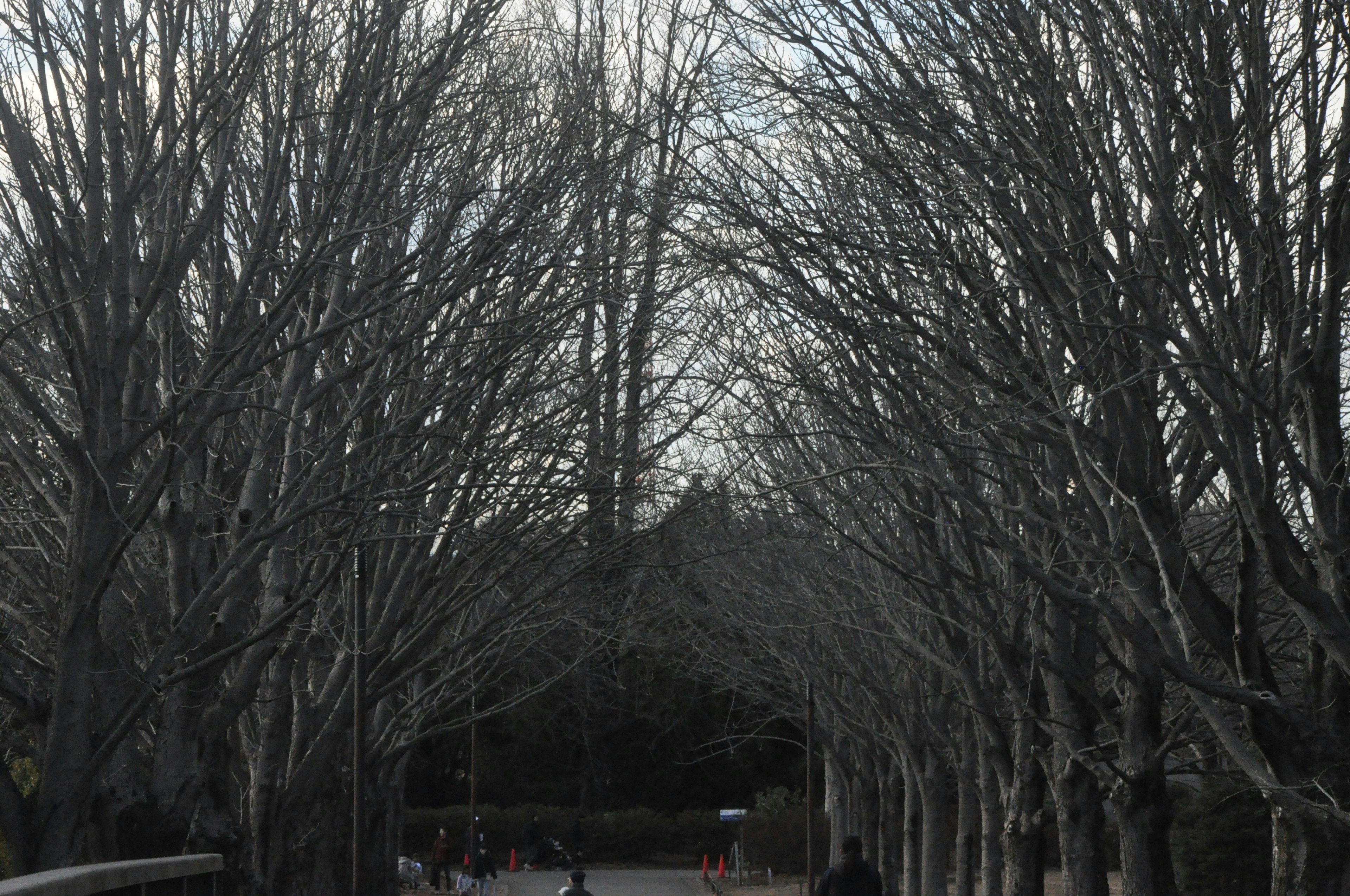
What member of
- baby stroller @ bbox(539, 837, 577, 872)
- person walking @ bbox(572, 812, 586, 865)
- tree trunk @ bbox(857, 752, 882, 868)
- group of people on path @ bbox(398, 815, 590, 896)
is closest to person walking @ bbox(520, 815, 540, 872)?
group of people on path @ bbox(398, 815, 590, 896)

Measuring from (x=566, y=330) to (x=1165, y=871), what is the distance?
6.74 meters

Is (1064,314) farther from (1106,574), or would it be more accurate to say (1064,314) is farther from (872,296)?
(1106,574)

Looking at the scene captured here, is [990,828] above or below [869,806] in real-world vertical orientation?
above

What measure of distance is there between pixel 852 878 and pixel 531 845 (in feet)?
106

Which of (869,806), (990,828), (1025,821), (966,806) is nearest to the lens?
(1025,821)

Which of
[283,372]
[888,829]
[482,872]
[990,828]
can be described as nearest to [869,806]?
[888,829]

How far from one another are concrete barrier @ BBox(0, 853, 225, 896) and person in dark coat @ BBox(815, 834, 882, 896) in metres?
6.99

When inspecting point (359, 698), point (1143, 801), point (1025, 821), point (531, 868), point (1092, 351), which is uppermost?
point (1092, 351)

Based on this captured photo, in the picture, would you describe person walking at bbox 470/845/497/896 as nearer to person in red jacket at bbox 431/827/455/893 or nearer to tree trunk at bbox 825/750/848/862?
person in red jacket at bbox 431/827/455/893

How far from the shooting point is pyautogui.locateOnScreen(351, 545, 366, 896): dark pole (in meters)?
13.4

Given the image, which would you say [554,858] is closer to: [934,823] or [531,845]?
[531,845]

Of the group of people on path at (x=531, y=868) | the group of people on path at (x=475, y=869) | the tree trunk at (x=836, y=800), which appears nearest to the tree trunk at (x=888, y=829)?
the group of people on path at (x=531, y=868)

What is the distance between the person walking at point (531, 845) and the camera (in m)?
43.8

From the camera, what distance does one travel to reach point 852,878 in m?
13.6
